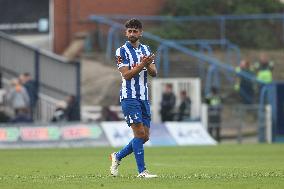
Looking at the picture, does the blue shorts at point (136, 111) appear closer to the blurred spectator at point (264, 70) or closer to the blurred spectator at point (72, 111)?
the blurred spectator at point (72, 111)

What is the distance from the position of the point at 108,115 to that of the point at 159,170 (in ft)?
53.8

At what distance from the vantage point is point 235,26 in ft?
141

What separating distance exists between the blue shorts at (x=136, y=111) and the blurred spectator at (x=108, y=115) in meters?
17.9

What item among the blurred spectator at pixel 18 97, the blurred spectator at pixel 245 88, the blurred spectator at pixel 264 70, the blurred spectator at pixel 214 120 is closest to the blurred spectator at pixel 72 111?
the blurred spectator at pixel 18 97

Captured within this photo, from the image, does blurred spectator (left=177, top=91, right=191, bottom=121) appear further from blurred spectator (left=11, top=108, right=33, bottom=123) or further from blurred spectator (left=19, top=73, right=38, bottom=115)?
blurred spectator (left=11, top=108, right=33, bottom=123)

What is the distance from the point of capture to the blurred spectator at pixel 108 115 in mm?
34062

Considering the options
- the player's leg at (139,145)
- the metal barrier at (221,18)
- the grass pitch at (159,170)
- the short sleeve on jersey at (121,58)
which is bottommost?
the grass pitch at (159,170)

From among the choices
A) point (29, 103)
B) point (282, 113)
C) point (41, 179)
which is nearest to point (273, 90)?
point (282, 113)

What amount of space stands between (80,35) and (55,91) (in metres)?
7.20

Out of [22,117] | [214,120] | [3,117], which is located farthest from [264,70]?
[3,117]

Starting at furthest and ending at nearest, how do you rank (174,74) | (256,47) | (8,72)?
(256,47) < (174,74) < (8,72)

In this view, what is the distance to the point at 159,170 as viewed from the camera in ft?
58.5

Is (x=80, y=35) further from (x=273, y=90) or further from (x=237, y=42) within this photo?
(x=273, y=90)

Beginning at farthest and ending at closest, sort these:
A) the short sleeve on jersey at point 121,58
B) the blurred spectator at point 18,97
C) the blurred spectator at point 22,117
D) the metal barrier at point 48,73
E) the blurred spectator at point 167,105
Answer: the metal barrier at point 48,73
the blurred spectator at point 167,105
the blurred spectator at point 18,97
the blurred spectator at point 22,117
the short sleeve on jersey at point 121,58
